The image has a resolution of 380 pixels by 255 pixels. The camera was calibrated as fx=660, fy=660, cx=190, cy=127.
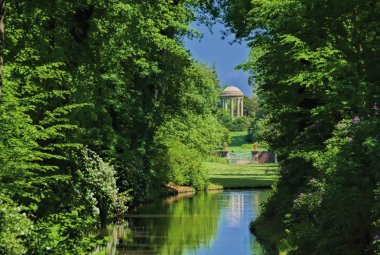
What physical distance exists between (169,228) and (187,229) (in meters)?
0.79

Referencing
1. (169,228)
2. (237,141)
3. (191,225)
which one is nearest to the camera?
(169,228)

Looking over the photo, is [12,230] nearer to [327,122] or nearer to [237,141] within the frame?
[327,122]

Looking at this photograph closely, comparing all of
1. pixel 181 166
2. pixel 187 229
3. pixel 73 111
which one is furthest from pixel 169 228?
pixel 181 166

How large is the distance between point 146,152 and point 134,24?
18712mm

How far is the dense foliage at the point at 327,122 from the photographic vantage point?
1195 cm

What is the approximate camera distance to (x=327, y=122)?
20.0 meters

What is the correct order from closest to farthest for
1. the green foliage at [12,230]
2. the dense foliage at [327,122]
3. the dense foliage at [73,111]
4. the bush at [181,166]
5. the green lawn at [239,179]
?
1. the green foliage at [12,230]
2. the dense foliage at [73,111]
3. the dense foliage at [327,122]
4. the bush at [181,166]
5. the green lawn at [239,179]

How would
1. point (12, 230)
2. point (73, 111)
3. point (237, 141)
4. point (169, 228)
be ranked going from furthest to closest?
point (237, 141), point (169, 228), point (73, 111), point (12, 230)

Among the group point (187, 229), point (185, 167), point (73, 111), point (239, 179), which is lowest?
point (187, 229)

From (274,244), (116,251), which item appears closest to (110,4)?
(116,251)

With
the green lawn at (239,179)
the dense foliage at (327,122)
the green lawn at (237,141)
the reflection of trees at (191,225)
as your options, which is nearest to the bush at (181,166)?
the green lawn at (239,179)

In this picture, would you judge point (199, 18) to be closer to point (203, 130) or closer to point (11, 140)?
point (11, 140)

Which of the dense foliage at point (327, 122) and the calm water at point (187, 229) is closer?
the dense foliage at point (327, 122)

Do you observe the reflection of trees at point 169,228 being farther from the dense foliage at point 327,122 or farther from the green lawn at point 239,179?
the green lawn at point 239,179
